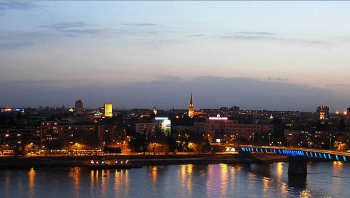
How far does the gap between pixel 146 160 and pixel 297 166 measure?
10872 mm

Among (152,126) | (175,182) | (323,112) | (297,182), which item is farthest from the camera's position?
(323,112)

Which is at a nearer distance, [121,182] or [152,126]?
[121,182]

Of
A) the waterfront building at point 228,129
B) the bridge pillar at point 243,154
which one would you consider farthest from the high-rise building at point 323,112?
the bridge pillar at point 243,154

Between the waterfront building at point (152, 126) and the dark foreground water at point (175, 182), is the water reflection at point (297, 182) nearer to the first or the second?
the dark foreground water at point (175, 182)

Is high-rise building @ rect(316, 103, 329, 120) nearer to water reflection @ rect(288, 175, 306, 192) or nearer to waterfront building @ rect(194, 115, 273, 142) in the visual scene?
waterfront building @ rect(194, 115, 273, 142)

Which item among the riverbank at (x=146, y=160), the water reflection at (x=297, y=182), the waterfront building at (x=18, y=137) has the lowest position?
the water reflection at (x=297, y=182)

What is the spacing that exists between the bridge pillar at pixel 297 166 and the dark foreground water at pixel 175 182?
0.54m

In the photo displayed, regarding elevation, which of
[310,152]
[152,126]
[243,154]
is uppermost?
[152,126]

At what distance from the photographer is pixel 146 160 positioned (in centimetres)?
3825

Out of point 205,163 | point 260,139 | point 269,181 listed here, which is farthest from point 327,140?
point 269,181

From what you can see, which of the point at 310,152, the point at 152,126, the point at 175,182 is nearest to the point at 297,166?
the point at 310,152

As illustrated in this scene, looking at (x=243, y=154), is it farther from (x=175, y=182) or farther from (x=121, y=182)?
(x=121, y=182)

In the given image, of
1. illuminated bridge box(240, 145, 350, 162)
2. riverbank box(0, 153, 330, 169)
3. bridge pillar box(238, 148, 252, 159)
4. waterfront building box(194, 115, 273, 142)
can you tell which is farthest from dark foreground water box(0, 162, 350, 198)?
waterfront building box(194, 115, 273, 142)

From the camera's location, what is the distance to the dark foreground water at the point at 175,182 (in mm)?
25281
